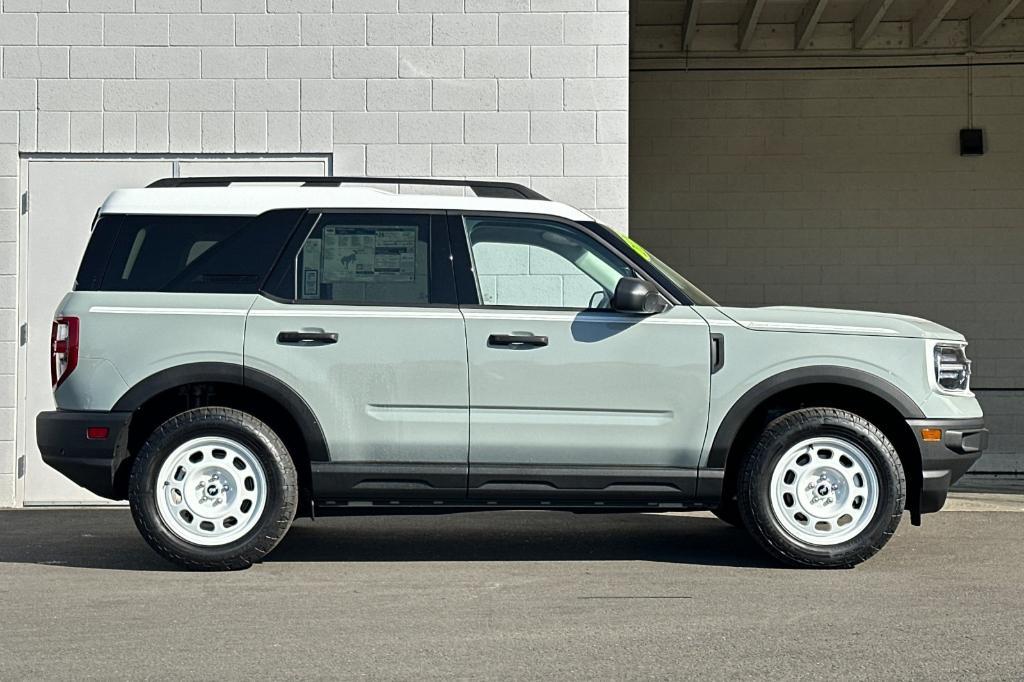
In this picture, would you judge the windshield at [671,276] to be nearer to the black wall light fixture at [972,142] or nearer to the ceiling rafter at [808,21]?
the ceiling rafter at [808,21]

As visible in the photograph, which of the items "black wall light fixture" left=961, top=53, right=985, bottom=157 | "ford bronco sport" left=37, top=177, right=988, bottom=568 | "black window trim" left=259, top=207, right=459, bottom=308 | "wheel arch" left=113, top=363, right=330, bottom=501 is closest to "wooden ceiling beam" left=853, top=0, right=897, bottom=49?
"black wall light fixture" left=961, top=53, right=985, bottom=157

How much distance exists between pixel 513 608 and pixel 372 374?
151 centimetres

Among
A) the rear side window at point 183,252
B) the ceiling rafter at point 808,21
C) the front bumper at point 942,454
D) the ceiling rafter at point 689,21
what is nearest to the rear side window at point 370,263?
the rear side window at point 183,252

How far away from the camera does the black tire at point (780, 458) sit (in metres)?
6.74

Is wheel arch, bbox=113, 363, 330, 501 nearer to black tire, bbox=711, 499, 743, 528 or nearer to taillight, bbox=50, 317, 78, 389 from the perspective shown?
taillight, bbox=50, 317, 78, 389

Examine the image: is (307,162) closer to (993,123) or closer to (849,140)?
(849,140)

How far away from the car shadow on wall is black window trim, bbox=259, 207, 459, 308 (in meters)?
1.45

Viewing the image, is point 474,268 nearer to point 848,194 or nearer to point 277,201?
point 277,201

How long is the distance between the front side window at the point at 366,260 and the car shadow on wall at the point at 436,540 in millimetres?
1496

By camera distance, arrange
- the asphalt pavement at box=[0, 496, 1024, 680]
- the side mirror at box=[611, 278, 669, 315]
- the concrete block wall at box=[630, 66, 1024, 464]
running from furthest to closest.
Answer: the concrete block wall at box=[630, 66, 1024, 464], the side mirror at box=[611, 278, 669, 315], the asphalt pavement at box=[0, 496, 1024, 680]

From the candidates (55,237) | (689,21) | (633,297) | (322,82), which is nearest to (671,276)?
(633,297)

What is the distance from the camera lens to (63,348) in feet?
22.3

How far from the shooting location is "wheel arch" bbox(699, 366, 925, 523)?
22.3ft

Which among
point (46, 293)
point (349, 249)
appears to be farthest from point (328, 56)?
point (349, 249)
